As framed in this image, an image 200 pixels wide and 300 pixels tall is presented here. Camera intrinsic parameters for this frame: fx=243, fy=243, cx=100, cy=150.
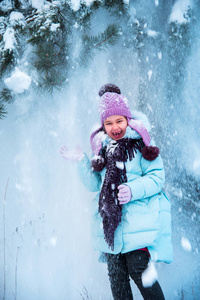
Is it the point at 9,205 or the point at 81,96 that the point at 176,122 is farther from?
the point at 9,205

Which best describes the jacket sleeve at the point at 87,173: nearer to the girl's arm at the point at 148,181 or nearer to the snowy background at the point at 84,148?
the girl's arm at the point at 148,181

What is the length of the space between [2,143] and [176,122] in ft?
5.62

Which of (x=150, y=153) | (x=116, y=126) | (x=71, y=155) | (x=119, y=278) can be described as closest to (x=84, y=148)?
(x=71, y=155)

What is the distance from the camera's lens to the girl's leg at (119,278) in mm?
1485

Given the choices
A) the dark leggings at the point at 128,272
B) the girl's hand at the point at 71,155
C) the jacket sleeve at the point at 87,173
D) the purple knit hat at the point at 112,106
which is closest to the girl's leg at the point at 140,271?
the dark leggings at the point at 128,272

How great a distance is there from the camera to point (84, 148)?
2.43 metres

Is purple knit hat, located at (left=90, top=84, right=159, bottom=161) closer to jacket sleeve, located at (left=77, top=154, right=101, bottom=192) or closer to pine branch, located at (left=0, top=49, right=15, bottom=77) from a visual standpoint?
jacket sleeve, located at (left=77, top=154, right=101, bottom=192)

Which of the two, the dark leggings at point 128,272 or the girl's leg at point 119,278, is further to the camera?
the girl's leg at point 119,278

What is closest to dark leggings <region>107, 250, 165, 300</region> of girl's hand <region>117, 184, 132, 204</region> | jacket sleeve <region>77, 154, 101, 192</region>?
girl's hand <region>117, 184, 132, 204</region>

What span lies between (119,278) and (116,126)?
0.96m

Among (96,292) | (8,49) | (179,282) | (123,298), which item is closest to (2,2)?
(8,49)

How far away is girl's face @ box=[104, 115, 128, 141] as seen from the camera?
1637mm

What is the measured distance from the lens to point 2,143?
2.42 metres

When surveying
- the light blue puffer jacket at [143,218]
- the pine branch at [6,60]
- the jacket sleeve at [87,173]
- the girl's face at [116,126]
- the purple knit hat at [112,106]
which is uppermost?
the pine branch at [6,60]
